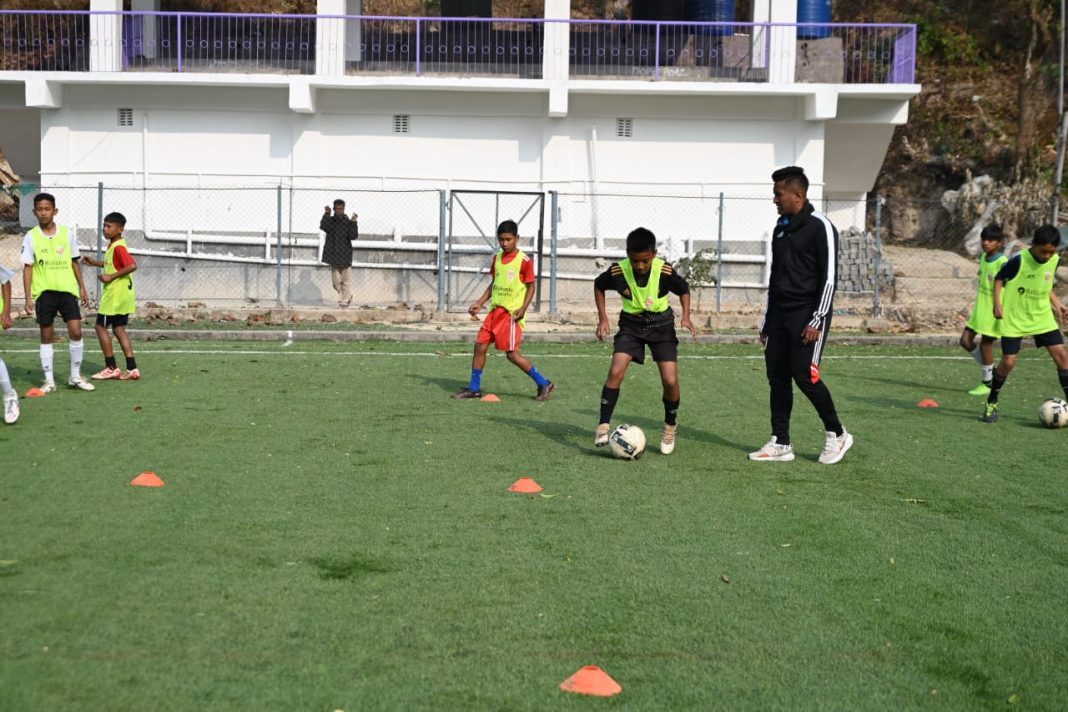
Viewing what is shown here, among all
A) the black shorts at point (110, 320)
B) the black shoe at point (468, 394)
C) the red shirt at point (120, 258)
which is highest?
the red shirt at point (120, 258)

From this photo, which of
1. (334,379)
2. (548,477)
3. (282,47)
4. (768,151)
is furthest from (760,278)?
(548,477)

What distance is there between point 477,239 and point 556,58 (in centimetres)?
419

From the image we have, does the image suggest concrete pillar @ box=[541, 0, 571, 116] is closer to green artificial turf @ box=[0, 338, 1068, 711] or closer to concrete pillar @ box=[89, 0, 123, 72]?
concrete pillar @ box=[89, 0, 123, 72]

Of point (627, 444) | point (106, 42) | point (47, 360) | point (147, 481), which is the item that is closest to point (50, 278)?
point (47, 360)

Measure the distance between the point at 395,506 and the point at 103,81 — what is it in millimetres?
21705

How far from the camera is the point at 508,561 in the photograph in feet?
20.4

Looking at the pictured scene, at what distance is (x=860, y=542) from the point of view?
6801 millimetres

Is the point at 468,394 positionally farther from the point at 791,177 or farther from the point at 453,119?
the point at 453,119

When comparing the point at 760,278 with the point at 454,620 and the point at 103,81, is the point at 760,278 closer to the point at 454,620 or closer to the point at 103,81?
the point at 103,81

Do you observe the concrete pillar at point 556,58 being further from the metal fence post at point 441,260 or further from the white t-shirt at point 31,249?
the white t-shirt at point 31,249

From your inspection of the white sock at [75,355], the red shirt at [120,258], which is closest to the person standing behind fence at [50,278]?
the white sock at [75,355]

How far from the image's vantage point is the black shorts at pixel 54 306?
1180 cm

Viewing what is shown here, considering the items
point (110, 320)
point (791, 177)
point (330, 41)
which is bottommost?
point (110, 320)

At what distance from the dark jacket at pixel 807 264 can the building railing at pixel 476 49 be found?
58.8 feet
